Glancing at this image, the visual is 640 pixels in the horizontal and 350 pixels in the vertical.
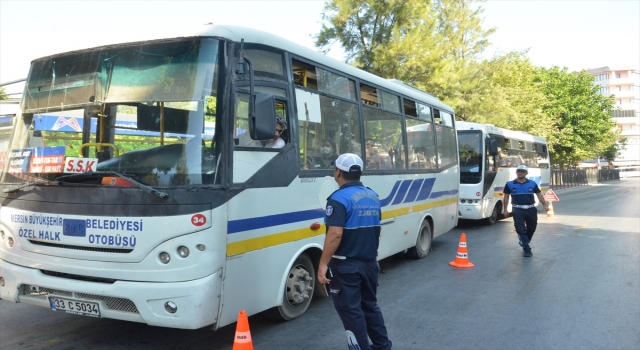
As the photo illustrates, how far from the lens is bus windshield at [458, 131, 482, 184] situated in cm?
1595

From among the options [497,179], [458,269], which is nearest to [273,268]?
[458,269]

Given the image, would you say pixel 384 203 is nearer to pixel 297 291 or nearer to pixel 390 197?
pixel 390 197

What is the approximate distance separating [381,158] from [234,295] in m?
3.88

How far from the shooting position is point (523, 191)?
10.6 m

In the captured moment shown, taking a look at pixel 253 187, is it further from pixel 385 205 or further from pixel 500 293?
pixel 500 293

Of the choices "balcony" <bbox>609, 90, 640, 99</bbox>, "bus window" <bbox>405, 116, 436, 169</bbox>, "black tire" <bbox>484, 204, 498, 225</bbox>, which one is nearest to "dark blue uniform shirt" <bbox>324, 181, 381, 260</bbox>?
"bus window" <bbox>405, 116, 436, 169</bbox>

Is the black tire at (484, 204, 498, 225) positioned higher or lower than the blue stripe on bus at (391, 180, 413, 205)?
lower

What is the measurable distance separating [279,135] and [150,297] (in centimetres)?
212

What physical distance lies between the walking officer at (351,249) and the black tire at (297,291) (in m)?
1.42

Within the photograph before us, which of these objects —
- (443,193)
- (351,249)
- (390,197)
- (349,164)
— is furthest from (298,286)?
(443,193)

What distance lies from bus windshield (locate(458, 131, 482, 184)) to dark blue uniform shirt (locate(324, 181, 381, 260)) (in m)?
12.2

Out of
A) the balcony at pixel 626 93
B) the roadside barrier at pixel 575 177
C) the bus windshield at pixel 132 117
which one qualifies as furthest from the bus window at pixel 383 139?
the balcony at pixel 626 93

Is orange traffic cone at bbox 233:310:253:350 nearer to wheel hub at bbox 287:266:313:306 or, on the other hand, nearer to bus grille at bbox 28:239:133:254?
bus grille at bbox 28:239:133:254

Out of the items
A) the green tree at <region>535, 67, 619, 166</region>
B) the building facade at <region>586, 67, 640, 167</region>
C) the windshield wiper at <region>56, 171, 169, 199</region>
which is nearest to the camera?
the windshield wiper at <region>56, 171, 169, 199</region>
